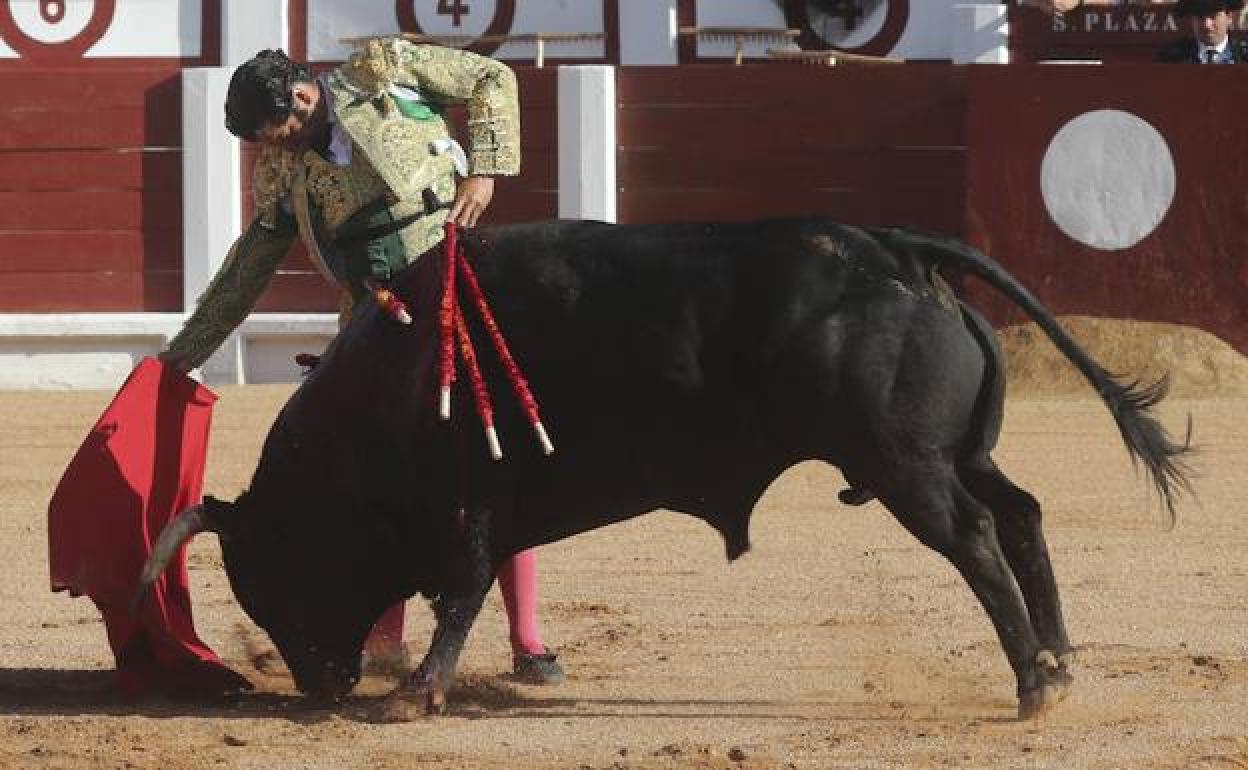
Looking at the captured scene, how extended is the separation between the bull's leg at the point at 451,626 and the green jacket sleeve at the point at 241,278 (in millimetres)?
582

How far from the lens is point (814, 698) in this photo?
3.97 meters

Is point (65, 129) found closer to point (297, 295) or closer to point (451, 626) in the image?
point (297, 295)

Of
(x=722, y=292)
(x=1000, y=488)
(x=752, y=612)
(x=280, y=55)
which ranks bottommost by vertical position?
(x=752, y=612)

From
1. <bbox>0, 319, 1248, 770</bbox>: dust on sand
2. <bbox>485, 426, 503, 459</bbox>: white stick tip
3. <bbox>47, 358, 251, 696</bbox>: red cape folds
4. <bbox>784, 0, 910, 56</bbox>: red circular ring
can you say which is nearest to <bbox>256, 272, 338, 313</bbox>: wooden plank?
<bbox>784, 0, 910, 56</bbox>: red circular ring

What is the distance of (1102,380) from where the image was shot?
12.5 feet

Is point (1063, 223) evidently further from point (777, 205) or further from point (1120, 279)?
point (777, 205)

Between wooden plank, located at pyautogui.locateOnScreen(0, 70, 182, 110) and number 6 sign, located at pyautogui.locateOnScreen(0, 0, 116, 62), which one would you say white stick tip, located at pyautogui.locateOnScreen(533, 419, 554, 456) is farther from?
number 6 sign, located at pyautogui.locateOnScreen(0, 0, 116, 62)

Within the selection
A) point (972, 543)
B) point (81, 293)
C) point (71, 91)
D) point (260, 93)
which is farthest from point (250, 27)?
point (972, 543)

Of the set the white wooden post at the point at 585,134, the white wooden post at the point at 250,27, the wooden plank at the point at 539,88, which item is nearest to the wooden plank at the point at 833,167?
the white wooden post at the point at 585,134

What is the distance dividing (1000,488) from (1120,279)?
17.4ft

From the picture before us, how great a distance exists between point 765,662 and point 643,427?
678mm

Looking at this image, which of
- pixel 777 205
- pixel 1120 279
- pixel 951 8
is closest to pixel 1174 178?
pixel 1120 279

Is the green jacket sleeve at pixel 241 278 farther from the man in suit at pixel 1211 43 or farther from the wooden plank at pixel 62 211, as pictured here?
the wooden plank at pixel 62 211

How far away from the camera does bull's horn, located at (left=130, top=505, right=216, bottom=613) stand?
12.5ft
